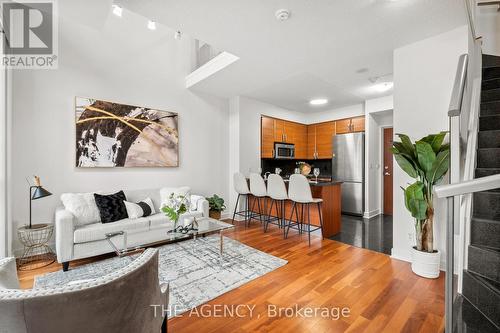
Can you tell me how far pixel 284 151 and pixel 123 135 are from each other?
3.60 metres

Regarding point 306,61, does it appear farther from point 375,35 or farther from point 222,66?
point 222,66

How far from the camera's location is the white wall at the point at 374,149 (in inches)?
199

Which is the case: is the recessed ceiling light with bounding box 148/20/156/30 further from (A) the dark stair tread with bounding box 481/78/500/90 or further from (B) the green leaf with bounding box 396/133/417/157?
(A) the dark stair tread with bounding box 481/78/500/90

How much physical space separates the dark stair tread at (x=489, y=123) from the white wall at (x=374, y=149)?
2737 mm

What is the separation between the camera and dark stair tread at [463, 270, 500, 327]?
1235 millimetres

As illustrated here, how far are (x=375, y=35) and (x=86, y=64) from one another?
3945 millimetres

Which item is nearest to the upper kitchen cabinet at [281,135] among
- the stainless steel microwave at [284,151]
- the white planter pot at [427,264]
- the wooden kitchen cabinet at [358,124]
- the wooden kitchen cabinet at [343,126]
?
the stainless steel microwave at [284,151]

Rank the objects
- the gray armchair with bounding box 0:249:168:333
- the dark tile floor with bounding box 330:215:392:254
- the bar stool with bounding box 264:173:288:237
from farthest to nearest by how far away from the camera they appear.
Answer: the bar stool with bounding box 264:173:288:237
the dark tile floor with bounding box 330:215:392:254
the gray armchair with bounding box 0:249:168:333

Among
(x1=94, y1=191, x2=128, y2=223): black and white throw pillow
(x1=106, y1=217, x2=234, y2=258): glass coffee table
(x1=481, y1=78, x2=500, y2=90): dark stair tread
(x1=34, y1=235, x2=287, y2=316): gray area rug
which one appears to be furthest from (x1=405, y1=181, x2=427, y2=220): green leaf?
(x1=94, y1=191, x2=128, y2=223): black and white throw pillow

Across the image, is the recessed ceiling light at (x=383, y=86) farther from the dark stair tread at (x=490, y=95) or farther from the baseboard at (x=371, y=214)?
the baseboard at (x=371, y=214)

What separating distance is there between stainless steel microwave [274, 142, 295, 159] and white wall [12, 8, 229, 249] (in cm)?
140

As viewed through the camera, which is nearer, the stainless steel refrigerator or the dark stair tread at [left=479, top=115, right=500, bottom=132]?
the dark stair tread at [left=479, top=115, right=500, bottom=132]

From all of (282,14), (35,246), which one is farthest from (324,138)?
(35,246)

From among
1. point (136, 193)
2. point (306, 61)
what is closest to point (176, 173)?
point (136, 193)
